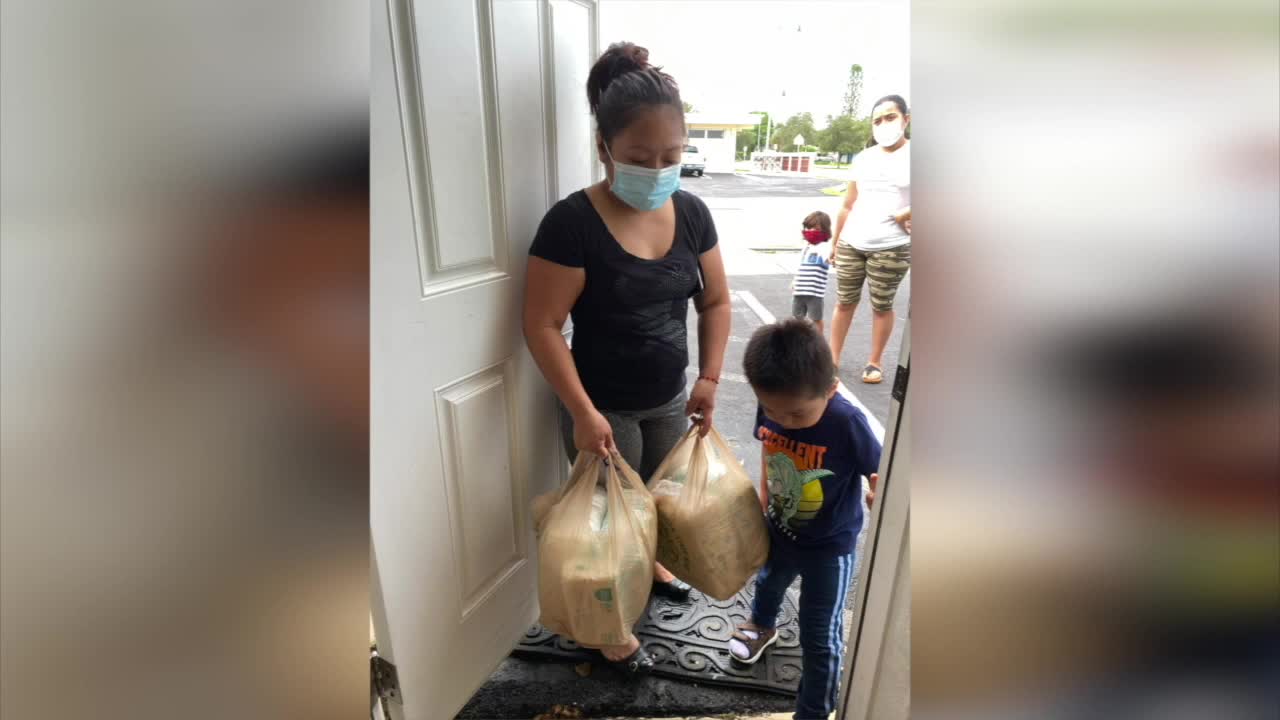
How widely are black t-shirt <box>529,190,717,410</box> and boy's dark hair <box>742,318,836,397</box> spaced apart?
0.82 ft

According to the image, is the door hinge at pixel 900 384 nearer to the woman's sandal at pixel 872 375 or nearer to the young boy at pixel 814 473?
the young boy at pixel 814 473

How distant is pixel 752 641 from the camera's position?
64.6 inches

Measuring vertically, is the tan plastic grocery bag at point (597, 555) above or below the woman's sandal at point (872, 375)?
above

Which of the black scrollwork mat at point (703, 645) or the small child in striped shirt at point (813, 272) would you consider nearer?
the black scrollwork mat at point (703, 645)

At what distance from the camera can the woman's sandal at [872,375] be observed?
3.67m

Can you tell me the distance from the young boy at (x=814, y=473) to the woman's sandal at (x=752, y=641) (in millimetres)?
208

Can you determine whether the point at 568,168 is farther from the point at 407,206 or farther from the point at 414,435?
the point at 414,435

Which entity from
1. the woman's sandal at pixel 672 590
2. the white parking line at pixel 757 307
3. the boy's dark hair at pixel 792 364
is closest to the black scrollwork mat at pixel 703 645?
the woman's sandal at pixel 672 590

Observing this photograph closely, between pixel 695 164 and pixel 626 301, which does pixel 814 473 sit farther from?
pixel 695 164

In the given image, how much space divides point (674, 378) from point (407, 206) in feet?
2.53

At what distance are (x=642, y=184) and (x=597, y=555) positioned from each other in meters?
0.82

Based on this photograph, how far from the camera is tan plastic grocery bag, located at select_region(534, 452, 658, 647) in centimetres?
133

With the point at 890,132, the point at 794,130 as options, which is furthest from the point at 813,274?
the point at 794,130

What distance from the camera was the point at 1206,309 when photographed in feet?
0.90
